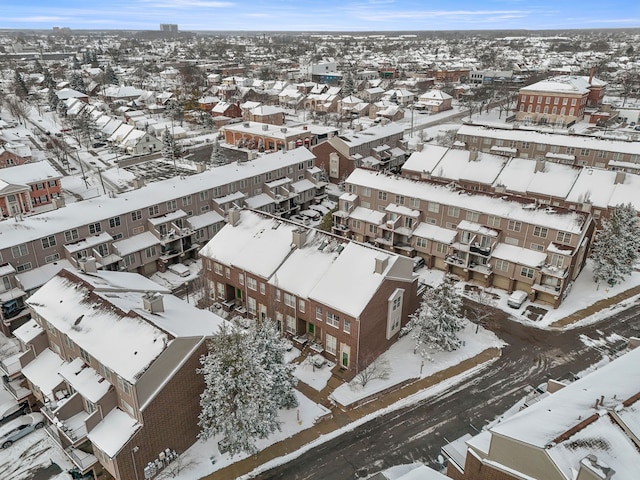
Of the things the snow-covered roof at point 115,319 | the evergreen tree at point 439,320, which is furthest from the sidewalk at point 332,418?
the snow-covered roof at point 115,319

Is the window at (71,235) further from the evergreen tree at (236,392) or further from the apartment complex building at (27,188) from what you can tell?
the evergreen tree at (236,392)

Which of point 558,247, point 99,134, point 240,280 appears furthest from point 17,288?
point 99,134

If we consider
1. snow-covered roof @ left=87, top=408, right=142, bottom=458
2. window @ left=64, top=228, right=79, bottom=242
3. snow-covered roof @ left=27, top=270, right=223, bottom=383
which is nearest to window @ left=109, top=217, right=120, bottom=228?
window @ left=64, top=228, right=79, bottom=242

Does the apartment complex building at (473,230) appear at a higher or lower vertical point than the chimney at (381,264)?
lower

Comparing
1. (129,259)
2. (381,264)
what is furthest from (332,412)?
(129,259)

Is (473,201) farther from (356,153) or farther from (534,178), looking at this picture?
(356,153)

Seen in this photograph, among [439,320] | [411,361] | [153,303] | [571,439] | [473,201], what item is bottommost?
[411,361]
